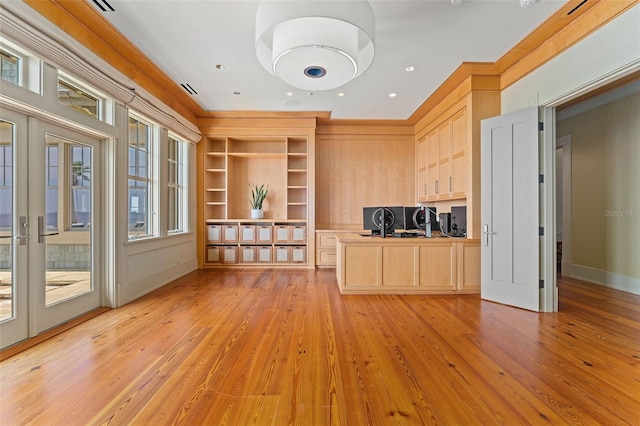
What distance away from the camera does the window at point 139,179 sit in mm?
3867

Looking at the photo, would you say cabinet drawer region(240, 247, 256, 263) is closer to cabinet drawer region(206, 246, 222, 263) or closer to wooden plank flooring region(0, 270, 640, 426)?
cabinet drawer region(206, 246, 222, 263)

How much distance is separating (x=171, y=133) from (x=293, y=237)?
9.73 feet

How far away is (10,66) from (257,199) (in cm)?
395

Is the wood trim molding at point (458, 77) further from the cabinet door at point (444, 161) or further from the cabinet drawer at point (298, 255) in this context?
the cabinet drawer at point (298, 255)

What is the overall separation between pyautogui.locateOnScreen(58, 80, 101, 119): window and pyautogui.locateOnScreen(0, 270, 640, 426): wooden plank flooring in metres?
2.30

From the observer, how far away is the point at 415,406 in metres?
Result: 1.64

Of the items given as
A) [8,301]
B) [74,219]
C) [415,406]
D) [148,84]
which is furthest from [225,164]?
[415,406]

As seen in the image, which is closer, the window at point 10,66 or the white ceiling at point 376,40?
the window at point 10,66

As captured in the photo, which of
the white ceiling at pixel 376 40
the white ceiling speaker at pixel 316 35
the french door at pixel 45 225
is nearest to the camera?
the white ceiling speaker at pixel 316 35

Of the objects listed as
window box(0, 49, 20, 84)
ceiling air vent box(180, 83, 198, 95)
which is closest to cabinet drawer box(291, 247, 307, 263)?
ceiling air vent box(180, 83, 198, 95)

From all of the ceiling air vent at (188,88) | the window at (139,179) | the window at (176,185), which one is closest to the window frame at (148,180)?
the window at (139,179)

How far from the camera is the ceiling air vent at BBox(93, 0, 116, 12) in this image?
2.54 meters

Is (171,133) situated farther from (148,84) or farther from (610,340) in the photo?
(610,340)

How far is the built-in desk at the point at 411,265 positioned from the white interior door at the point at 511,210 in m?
0.27
